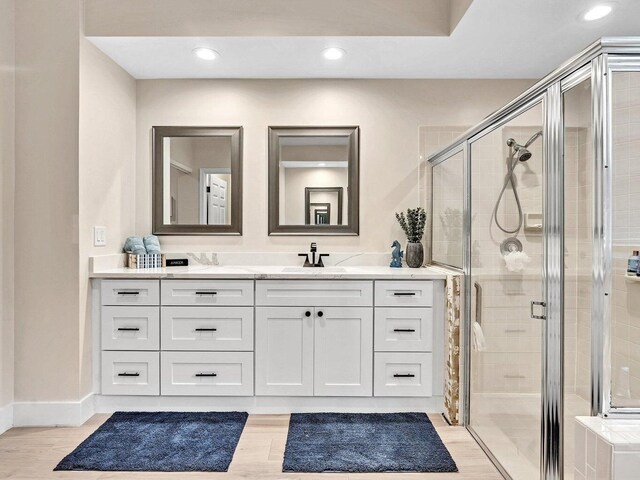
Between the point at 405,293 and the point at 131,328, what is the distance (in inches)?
65.3

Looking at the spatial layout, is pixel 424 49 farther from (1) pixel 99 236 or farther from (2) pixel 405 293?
(1) pixel 99 236

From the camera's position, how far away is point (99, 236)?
104 inches

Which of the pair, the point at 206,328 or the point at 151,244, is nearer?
the point at 206,328

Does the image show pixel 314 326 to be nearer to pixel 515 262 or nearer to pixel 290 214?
pixel 290 214

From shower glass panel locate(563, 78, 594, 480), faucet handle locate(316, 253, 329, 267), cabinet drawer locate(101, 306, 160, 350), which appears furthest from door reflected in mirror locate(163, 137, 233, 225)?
shower glass panel locate(563, 78, 594, 480)

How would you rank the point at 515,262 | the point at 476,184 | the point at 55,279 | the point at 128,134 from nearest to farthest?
the point at 515,262 → the point at 476,184 → the point at 55,279 → the point at 128,134

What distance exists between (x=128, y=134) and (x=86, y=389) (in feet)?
5.71

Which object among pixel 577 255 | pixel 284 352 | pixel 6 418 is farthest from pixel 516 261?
pixel 6 418

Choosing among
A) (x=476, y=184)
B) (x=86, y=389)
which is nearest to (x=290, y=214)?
(x=476, y=184)

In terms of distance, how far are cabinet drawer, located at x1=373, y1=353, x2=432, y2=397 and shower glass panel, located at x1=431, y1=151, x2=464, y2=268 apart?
625 millimetres

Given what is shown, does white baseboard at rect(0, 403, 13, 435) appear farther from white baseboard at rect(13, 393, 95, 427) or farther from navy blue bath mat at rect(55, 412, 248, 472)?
navy blue bath mat at rect(55, 412, 248, 472)

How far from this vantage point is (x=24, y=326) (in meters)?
2.42

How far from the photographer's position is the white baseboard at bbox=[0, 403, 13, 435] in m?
2.33

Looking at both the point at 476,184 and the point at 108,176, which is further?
the point at 108,176
